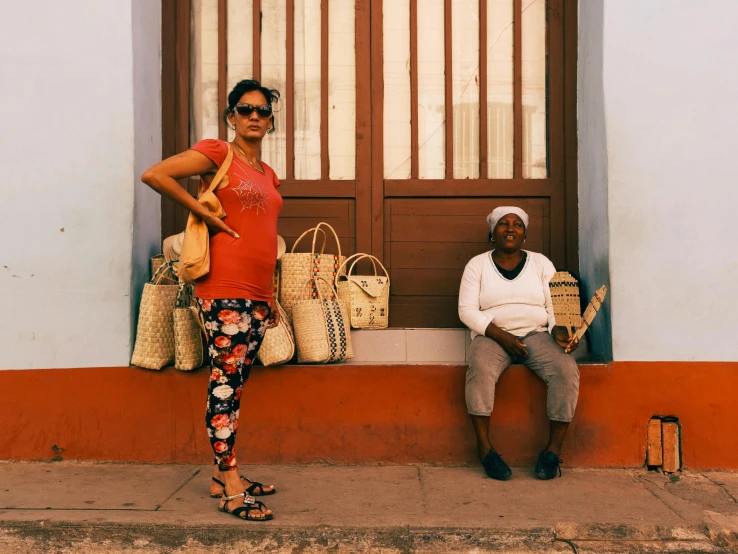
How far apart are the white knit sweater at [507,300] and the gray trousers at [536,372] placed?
131 millimetres

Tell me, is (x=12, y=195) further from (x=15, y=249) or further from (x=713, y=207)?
(x=713, y=207)

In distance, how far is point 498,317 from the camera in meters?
4.34

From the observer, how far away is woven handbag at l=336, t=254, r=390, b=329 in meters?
4.62

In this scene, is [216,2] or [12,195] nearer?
[12,195]

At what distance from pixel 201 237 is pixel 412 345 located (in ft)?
6.03

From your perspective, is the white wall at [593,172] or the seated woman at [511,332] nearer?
the seated woman at [511,332]

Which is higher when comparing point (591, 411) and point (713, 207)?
point (713, 207)

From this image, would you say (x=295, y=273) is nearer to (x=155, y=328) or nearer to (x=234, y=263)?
(x=155, y=328)

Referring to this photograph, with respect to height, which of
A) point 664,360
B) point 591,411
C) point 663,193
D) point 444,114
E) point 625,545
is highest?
point 444,114

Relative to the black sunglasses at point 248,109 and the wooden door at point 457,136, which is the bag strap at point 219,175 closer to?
the black sunglasses at point 248,109

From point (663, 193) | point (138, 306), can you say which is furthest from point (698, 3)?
point (138, 306)

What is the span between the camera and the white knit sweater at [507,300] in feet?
14.2

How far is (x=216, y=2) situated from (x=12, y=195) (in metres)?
1.91

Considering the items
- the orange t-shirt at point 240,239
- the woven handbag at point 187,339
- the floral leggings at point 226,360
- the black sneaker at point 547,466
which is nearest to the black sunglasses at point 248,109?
the orange t-shirt at point 240,239
